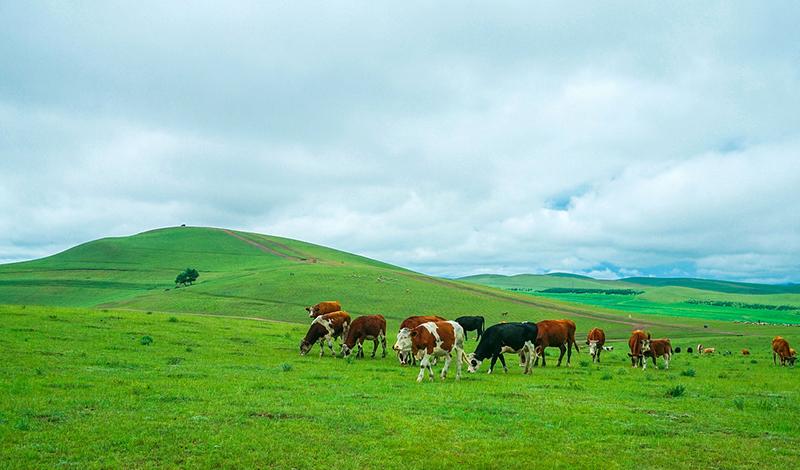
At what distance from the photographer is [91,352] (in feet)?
73.0

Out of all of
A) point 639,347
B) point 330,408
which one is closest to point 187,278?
point 639,347

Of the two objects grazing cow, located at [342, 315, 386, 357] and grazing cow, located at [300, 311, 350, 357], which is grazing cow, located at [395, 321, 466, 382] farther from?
grazing cow, located at [300, 311, 350, 357]

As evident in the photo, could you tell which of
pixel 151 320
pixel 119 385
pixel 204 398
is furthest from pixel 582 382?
pixel 151 320

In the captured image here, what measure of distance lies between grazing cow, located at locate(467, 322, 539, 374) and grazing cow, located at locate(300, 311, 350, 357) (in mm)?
8699

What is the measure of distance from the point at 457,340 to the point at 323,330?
31.4 feet

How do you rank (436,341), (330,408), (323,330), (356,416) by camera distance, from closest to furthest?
(356,416), (330,408), (436,341), (323,330)

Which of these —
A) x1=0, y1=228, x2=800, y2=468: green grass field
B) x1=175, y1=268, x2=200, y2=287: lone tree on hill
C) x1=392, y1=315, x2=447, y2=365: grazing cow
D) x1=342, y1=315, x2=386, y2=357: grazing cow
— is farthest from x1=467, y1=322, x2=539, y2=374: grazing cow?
x1=175, y1=268, x2=200, y2=287: lone tree on hill

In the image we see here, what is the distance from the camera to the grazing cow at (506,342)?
22.6 metres

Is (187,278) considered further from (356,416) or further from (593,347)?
(356,416)

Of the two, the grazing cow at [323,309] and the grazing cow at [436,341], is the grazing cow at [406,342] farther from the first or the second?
the grazing cow at [323,309]

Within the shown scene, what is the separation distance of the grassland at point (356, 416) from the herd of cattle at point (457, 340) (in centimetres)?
119

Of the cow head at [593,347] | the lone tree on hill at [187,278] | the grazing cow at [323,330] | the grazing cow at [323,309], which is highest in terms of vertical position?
the lone tree on hill at [187,278]

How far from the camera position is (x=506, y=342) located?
908 inches

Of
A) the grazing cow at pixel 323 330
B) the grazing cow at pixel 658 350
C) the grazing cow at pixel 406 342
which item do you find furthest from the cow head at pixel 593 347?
the grazing cow at pixel 323 330
